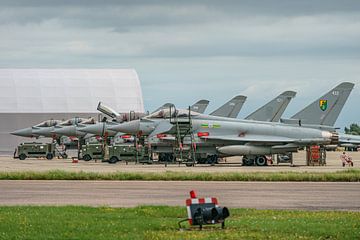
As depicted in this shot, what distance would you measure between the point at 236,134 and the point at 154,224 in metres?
36.1

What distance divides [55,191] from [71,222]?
971 cm

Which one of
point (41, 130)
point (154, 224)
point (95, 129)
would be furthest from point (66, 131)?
point (154, 224)

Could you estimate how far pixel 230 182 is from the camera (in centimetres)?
3241

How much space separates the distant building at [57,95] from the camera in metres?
91.9

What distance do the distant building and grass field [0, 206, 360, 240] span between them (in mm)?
71271

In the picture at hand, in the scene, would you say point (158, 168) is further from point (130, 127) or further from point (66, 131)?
point (66, 131)

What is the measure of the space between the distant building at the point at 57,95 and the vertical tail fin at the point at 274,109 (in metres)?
36.0

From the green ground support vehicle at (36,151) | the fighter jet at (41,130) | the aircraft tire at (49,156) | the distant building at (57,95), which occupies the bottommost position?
the aircraft tire at (49,156)

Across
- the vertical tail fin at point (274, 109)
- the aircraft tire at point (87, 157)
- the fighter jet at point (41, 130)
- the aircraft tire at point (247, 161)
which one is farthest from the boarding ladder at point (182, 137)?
the fighter jet at point (41, 130)

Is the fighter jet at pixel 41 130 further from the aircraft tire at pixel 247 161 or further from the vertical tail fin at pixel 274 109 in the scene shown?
the aircraft tire at pixel 247 161

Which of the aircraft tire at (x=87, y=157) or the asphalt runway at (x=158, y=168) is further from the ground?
the aircraft tire at (x=87, y=157)

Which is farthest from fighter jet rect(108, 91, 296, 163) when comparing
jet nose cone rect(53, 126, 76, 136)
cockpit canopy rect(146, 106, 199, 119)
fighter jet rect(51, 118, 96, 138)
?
jet nose cone rect(53, 126, 76, 136)

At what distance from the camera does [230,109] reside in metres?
62.6

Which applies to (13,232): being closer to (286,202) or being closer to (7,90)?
(286,202)
